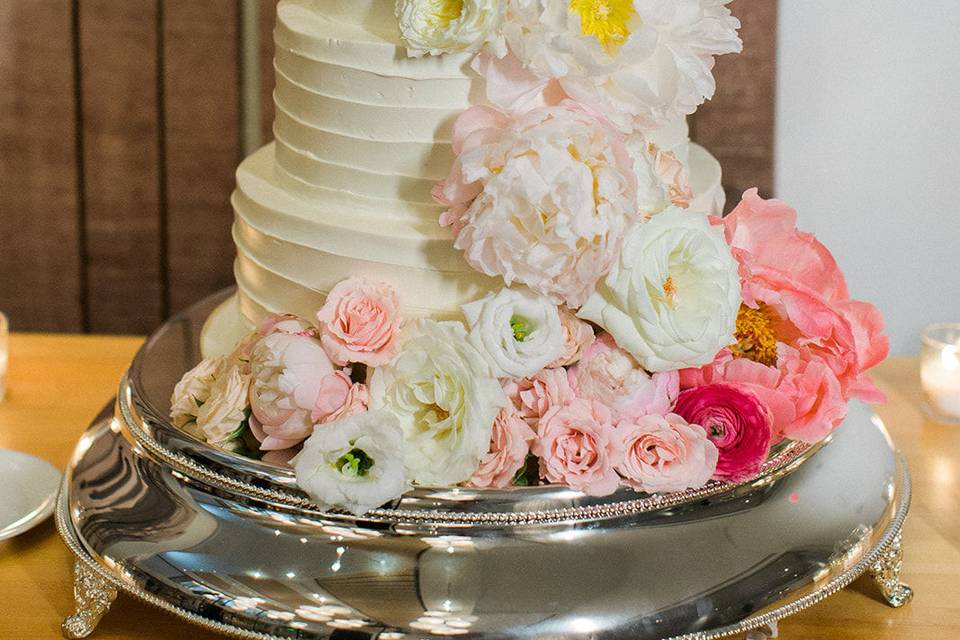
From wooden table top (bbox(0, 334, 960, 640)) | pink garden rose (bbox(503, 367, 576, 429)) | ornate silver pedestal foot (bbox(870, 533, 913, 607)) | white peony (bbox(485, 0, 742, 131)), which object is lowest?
wooden table top (bbox(0, 334, 960, 640))

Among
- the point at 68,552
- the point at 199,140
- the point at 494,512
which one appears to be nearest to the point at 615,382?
the point at 494,512

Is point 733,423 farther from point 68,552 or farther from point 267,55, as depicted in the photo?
point 267,55

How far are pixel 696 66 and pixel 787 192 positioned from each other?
1476 millimetres

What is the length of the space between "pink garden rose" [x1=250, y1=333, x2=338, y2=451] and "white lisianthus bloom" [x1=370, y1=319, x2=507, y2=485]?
0.16 ft

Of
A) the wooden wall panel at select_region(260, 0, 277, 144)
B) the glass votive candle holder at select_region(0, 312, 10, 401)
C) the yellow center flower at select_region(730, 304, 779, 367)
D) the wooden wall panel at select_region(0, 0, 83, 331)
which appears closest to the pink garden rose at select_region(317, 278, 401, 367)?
the yellow center flower at select_region(730, 304, 779, 367)

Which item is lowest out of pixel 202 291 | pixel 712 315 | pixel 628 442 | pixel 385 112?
pixel 202 291

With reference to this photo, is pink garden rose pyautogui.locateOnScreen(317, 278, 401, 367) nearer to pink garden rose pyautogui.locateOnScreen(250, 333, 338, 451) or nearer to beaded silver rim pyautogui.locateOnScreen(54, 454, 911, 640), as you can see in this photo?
pink garden rose pyautogui.locateOnScreen(250, 333, 338, 451)

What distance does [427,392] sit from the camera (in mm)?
1086

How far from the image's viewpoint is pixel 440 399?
107cm

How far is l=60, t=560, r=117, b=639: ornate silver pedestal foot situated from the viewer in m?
1.17

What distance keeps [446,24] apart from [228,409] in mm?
391

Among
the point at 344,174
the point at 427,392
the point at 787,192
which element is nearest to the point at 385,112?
the point at 344,174

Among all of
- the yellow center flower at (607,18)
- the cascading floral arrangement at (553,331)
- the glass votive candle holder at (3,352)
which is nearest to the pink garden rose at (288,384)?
the cascading floral arrangement at (553,331)

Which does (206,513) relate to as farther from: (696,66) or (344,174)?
(696,66)
